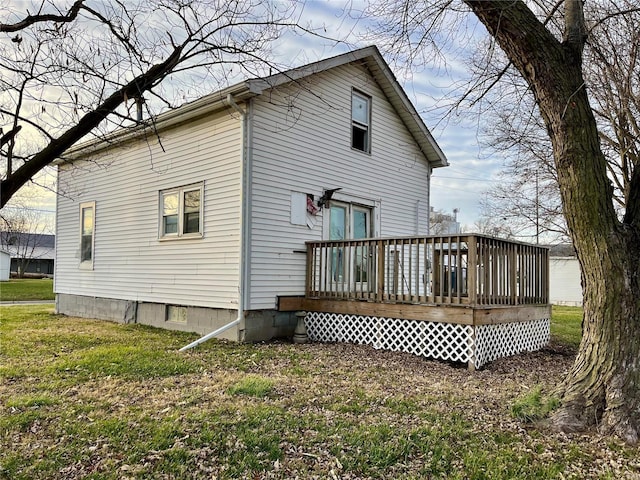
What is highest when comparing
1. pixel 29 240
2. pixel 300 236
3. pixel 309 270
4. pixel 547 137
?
pixel 547 137

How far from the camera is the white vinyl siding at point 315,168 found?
8219 millimetres

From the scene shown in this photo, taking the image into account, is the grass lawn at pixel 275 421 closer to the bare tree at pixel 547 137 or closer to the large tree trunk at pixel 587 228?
the large tree trunk at pixel 587 228

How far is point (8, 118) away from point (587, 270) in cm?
535

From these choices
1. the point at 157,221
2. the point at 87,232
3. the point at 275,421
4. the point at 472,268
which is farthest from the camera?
the point at 87,232

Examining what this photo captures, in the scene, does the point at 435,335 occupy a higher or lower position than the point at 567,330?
higher

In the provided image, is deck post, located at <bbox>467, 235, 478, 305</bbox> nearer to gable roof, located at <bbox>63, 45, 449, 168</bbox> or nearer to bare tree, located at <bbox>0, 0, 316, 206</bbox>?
gable roof, located at <bbox>63, 45, 449, 168</bbox>

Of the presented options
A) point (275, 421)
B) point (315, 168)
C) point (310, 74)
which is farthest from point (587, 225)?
point (315, 168)

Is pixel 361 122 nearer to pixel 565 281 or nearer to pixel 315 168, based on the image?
pixel 315 168

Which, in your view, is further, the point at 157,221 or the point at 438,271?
the point at 157,221

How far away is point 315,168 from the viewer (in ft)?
30.2

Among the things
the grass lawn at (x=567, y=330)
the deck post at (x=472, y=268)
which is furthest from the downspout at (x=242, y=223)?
the grass lawn at (x=567, y=330)

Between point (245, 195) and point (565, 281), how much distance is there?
2110 cm

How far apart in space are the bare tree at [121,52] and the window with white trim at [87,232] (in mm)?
6951

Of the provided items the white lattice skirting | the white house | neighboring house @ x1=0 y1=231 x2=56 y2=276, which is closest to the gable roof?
the white house
